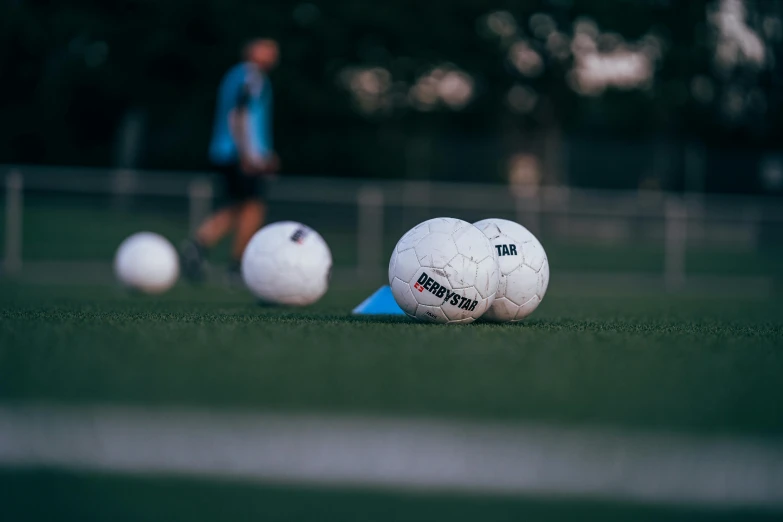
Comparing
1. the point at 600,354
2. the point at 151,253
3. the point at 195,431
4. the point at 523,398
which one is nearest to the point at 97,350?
the point at 195,431

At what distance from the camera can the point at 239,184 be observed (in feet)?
32.7

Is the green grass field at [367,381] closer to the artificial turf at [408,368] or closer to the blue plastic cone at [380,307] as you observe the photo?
the artificial turf at [408,368]

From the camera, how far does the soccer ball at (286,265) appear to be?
22.4ft

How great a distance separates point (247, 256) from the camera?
23.1 ft

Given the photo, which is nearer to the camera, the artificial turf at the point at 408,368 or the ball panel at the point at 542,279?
the artificial turf at the point at 408,368

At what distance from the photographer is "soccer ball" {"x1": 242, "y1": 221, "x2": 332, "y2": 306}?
22.4 feet

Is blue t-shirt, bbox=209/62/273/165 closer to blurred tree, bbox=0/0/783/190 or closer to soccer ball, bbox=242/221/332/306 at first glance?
soccer ball, bbox=242/221/332/306

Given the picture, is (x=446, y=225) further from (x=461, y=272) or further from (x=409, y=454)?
(x=409, y=454)

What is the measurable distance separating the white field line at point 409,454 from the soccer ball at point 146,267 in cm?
643

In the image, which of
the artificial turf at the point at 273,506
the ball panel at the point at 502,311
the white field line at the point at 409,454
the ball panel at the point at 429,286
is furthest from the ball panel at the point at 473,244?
the artificial turf at the point at 273,506

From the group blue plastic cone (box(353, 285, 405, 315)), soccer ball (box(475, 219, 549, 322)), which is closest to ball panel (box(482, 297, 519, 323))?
soccer ball (box(475, 219, 549, 322))

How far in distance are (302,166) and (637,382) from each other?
19.3 m

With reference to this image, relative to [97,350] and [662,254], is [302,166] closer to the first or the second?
[662,254]

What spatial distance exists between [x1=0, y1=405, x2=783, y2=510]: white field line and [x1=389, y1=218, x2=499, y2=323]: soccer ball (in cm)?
214
